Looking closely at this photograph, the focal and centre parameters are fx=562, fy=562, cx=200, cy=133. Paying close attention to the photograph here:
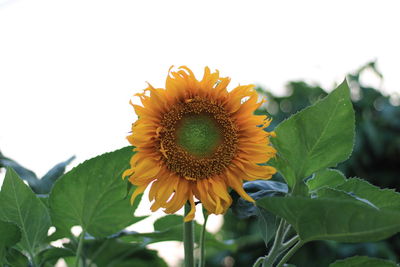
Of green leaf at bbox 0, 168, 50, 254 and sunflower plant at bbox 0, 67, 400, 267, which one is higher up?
sunflower plant at bbox 0, 67, 400, 267

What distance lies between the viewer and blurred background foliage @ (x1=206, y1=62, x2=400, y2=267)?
2170 millimetres

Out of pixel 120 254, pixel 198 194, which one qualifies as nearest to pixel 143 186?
pixel 198 194

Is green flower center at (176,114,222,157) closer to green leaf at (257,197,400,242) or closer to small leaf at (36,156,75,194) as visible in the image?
green leaf at (257,197,400,242)

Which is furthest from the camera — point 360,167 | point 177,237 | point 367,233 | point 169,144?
point 360,167

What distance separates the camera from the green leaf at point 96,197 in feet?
1.92

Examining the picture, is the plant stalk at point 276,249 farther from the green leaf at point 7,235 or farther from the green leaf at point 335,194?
the green leaf at point 7,235

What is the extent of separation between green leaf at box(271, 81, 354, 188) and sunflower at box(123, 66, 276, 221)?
20 millimetres

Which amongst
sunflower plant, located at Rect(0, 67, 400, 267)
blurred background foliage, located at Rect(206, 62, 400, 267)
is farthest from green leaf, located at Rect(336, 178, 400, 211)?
blurred background foliage, located at Rect(206, 62, 400, 267)

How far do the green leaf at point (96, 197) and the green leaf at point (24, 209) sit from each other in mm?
21

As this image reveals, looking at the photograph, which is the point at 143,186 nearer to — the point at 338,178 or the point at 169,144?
the point at 169,144

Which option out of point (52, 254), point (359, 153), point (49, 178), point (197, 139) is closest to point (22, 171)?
point (49, 178)

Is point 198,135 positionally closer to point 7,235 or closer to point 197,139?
point 197,139

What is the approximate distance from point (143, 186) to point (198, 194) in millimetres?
50

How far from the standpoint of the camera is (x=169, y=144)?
53 cm
